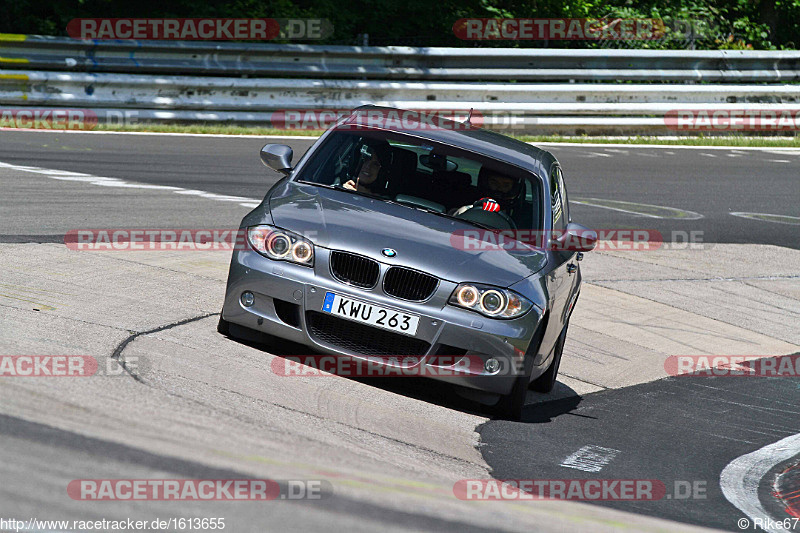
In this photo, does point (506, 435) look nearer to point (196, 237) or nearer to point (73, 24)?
point (196, 237)

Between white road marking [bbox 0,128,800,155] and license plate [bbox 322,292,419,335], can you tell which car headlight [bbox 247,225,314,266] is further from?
white road marking [bbox 0,128,800,155]

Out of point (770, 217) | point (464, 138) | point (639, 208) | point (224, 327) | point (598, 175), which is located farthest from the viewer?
point (598, 175)

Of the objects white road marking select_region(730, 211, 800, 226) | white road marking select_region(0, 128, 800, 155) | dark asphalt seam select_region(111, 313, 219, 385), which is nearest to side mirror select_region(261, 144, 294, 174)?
dark asphalt seam select_region(111, 313, 219, 385)

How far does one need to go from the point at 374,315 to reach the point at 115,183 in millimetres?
7467

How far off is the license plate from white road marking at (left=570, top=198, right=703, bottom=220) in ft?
28.8

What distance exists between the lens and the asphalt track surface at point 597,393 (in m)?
4.16

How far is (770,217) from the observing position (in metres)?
15.8

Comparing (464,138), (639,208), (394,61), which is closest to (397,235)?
(464,138)

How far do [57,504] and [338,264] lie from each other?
9.46 feet

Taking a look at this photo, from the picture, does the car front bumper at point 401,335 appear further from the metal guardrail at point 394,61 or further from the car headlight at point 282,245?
the metal guardrail at point 394,61

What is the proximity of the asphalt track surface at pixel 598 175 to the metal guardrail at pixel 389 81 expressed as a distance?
106 cm

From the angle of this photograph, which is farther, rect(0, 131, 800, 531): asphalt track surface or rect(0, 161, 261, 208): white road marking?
rect(0, 161, 261, 208): white road marking

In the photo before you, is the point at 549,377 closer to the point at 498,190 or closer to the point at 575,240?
the point at 575,240

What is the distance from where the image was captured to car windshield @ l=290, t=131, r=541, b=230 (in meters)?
7.32
